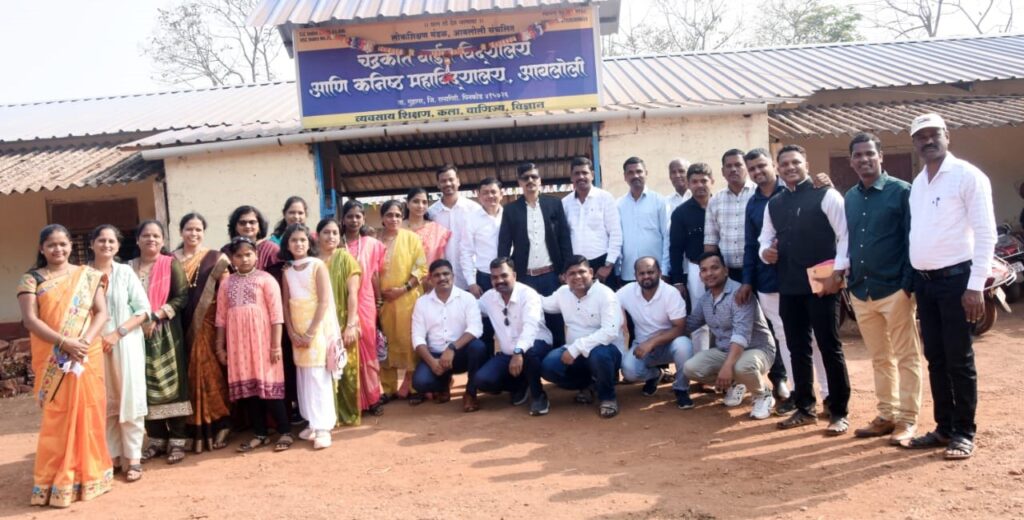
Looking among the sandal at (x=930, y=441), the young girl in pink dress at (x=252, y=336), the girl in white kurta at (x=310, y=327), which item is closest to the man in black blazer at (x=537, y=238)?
the girl in white kurta at (x=310, y=327)

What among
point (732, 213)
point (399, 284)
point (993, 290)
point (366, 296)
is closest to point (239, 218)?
point (366, 296)

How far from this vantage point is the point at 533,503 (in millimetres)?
3551

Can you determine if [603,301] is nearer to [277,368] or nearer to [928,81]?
[277,368]

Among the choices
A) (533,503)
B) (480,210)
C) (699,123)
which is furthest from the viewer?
(699,123)

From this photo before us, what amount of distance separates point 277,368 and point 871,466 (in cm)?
354

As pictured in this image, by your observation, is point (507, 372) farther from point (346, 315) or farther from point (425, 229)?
point (425, 229)

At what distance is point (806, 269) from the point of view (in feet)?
14.2

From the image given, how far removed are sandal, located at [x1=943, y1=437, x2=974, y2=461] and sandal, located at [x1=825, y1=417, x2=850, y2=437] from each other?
2.04 ft

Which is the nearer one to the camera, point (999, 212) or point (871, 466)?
point (871, 466)

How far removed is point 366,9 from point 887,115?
6.44m

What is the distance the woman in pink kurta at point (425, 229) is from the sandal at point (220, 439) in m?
1.83

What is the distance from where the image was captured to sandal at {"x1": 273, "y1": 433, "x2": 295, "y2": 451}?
15.5 ft

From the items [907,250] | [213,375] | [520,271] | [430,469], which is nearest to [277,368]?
[213,375]

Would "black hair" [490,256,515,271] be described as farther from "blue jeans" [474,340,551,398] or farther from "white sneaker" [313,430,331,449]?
"white sneaker" [313,430,331,449]
